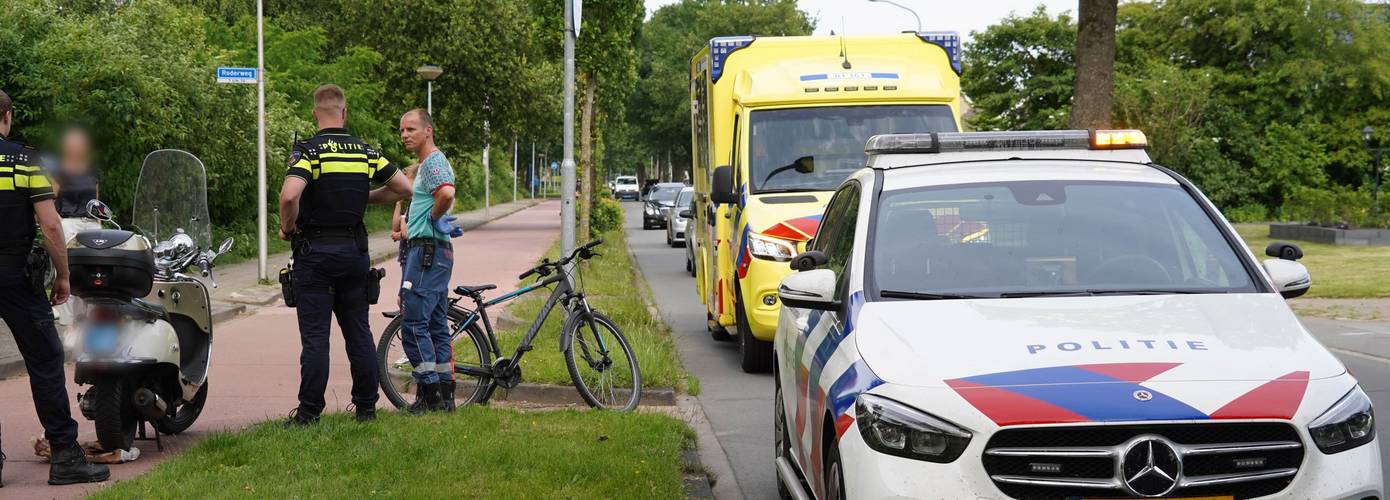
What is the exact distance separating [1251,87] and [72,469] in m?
49.7

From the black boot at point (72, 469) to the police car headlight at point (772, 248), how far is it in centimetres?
568

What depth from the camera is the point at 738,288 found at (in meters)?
11.9

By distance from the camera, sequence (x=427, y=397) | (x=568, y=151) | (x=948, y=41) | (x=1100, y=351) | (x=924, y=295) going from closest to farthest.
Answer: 1. (x=1100, y=351)
2. (x=924, y=295)
3. (x=427, y=397)
4. (x=948, y=41)
5. (x=568, y=151)

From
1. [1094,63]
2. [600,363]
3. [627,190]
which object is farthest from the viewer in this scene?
[627,190]

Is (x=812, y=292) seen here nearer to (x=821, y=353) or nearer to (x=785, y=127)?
(x=821, y=353)

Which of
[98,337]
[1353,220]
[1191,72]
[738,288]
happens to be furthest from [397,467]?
[1191,72]

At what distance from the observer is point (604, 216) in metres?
40.5

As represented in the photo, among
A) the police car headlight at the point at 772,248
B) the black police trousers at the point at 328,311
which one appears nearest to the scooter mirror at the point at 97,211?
the black police trousers at the point at 328,311

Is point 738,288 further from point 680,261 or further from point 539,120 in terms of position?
point 539,120

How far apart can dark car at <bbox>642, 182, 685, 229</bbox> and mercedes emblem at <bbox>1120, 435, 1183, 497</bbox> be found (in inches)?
1606

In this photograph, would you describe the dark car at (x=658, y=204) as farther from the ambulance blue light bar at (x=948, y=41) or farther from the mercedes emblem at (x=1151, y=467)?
the mercedes emblem at (x=1151, y=467)

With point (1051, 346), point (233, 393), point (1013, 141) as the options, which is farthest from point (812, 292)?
point (233, 393)

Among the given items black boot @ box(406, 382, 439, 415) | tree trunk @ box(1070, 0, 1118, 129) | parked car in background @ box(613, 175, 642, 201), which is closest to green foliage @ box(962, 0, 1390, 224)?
tree trunk @ box(1070, 0, 1118, 129)

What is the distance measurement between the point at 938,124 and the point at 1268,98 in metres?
42.0
